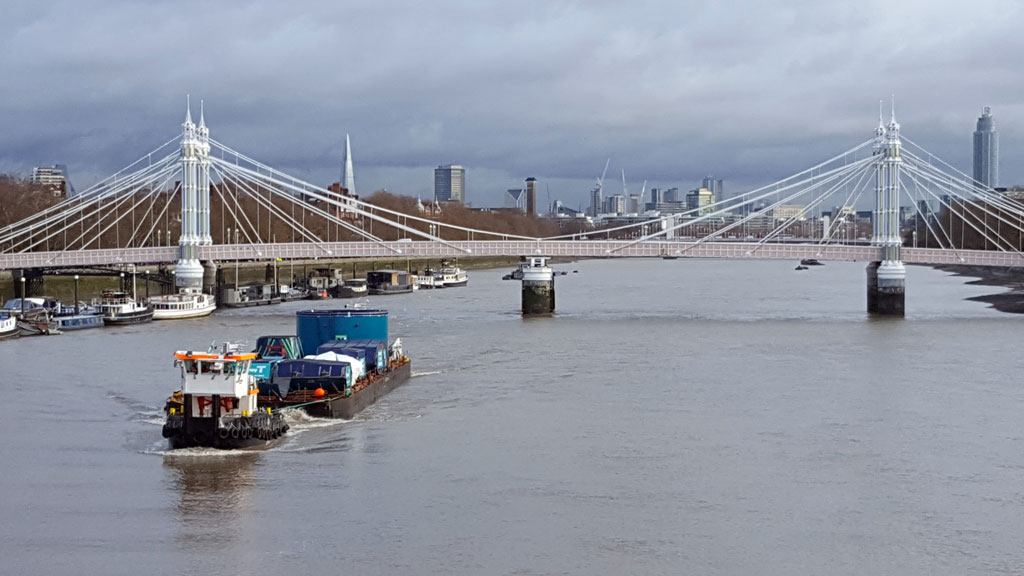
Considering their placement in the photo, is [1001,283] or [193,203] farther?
[1001,283]

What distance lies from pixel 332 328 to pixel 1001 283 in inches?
2064

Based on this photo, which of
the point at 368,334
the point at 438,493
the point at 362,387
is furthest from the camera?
the point at 368,334

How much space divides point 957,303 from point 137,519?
4611 cm

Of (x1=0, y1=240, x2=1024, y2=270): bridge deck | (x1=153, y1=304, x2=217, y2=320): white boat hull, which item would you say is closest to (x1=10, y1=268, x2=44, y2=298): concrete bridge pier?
(x1=0, y1=240, x2=1024, y2=270): bridge deck

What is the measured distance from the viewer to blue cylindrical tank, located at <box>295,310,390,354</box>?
1206 inches

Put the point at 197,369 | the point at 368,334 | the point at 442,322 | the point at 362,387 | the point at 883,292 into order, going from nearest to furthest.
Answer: the point at 197,369
the point at 362,387
the point at 368,334
the point at 442,322
the point at 883,292

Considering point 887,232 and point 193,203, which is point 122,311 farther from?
point 887,232

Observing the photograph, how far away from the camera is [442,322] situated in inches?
1778

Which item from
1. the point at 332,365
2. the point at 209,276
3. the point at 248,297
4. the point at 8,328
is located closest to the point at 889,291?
the point at 248,297

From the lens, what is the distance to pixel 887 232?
50312mm

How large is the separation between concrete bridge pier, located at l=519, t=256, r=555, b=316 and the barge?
16.5 meters

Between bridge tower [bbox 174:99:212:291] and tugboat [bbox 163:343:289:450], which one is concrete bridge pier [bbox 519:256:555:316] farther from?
tugboat [bbox 163:343:289:450]

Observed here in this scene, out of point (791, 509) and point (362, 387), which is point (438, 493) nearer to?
point (791, 509)

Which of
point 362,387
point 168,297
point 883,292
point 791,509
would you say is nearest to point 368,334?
point 362,387
